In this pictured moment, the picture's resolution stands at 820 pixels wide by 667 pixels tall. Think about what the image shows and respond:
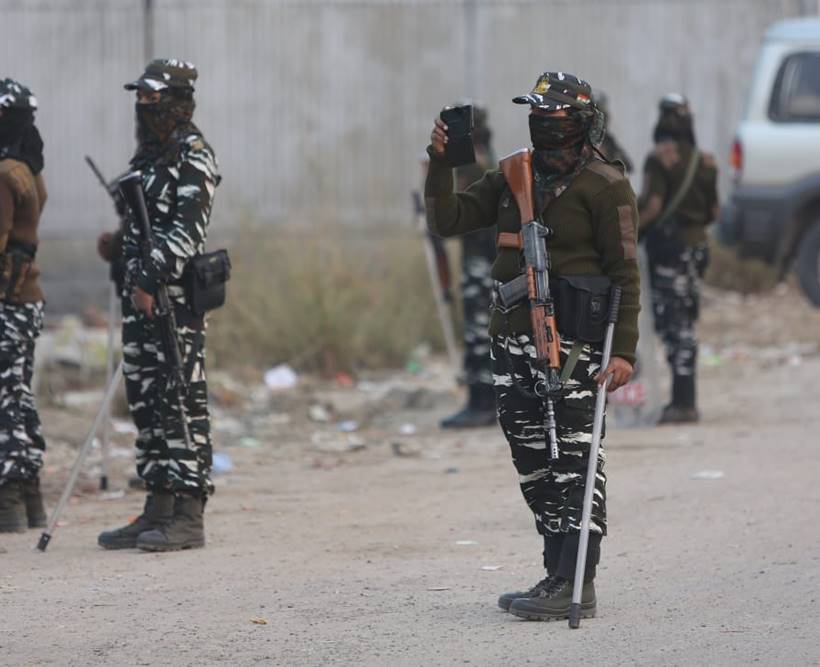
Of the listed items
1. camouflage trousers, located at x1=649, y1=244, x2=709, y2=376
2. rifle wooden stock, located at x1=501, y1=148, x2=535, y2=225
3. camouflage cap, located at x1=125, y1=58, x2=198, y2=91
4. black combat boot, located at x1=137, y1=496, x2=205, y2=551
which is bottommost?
black combat boot, located at x1=137, y1=496, x2=205, y2=551

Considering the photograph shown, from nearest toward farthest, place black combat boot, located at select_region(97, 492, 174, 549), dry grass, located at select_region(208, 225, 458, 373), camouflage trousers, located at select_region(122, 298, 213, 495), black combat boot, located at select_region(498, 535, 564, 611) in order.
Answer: black combat boot, located at select_region(498, 535, 564, 611), camouflage trousers, located at select_region(122, 298, 213, 495), black combat boot, located at select_region(97, 492, 174, 549), dry grass, located at select_region(208, 225, 458, 373)

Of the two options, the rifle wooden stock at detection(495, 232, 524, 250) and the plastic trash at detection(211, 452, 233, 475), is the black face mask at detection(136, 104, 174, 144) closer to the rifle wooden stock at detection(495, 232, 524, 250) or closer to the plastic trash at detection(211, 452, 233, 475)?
the rifle wooden stock at detection(495, 232, 524, 250)

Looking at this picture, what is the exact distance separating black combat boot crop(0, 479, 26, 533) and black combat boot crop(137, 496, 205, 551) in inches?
31.9

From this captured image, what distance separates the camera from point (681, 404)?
10.7m

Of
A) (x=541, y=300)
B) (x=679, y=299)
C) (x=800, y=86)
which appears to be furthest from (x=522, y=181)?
(x=800, y=86)

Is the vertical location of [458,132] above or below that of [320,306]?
above

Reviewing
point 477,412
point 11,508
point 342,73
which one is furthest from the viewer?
point 342,73

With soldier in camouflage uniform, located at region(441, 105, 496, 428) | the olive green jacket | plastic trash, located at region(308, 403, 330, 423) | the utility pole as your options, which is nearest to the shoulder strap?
soldier in camouflage uniform, located at region(441, 105, 496, 428)

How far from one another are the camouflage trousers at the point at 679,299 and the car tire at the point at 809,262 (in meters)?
3.95

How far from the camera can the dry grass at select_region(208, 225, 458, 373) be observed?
12.8 m

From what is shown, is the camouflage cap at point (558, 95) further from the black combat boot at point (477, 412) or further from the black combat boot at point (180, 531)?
the black combat boot at point (477, 412)

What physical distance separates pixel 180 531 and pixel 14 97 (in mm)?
1979

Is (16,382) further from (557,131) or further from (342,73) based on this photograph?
(342,73)

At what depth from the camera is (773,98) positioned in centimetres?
1393
